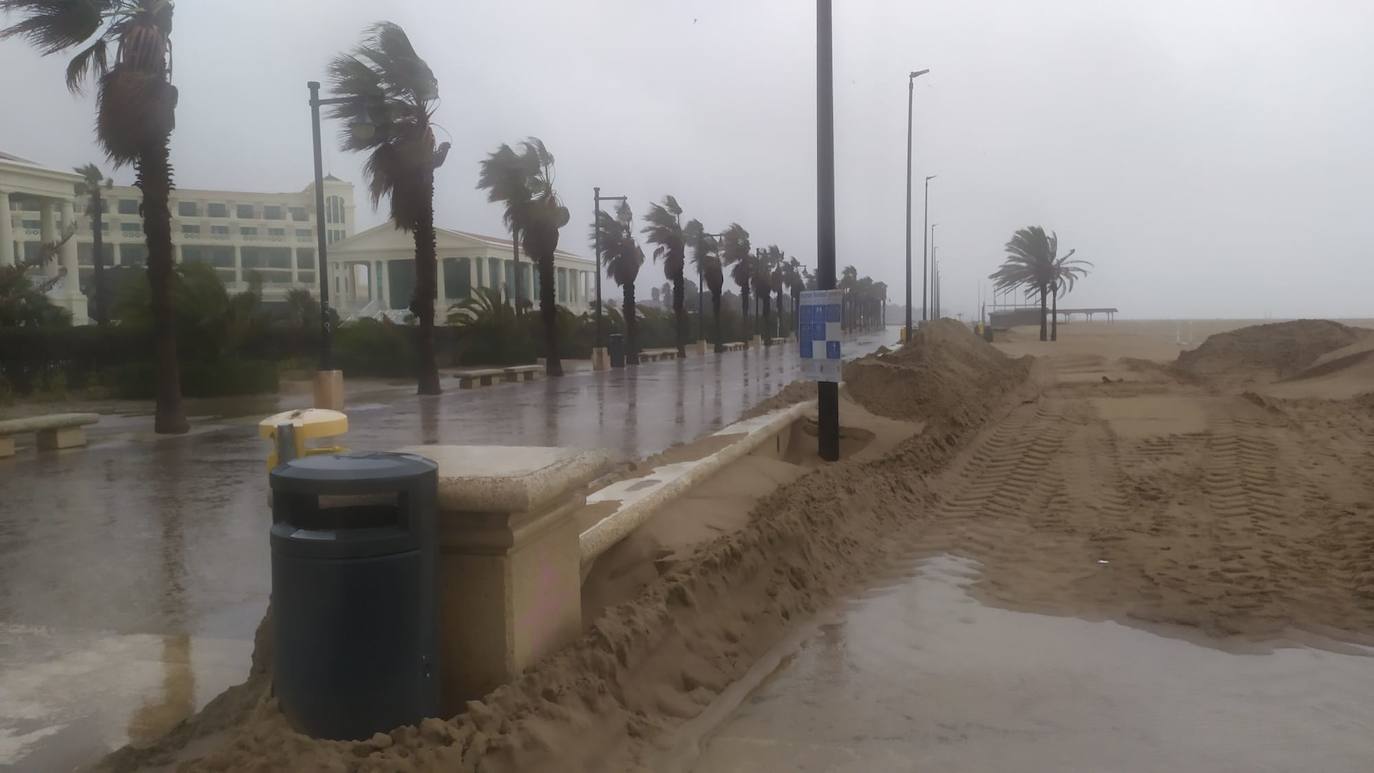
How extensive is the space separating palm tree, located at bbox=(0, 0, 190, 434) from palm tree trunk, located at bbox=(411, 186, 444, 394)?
8.55m

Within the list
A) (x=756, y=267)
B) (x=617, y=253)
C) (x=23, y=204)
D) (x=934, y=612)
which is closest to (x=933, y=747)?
(x=934, y=612)

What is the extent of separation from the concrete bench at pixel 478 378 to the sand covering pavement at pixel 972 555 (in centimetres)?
1458

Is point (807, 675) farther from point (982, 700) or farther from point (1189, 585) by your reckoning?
point (1189, 585)

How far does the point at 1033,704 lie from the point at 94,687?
4.09 meters

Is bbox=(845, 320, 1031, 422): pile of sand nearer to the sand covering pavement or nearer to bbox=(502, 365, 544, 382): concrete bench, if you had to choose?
the sand covering pavement

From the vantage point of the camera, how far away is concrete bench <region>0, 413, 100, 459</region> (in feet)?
45.6

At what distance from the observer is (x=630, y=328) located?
43000 mm

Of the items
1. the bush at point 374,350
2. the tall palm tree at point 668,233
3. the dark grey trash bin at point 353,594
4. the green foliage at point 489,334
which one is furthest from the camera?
the tall palm tree at point 668,233

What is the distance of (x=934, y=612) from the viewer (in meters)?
5.84

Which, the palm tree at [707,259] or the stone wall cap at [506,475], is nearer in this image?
the stone wall cap at [506,475]

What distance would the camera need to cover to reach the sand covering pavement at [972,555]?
3.52 metres

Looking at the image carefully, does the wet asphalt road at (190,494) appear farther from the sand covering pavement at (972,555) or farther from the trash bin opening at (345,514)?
the trash bin opening at (345,514)

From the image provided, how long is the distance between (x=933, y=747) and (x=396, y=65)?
2340 centimetres

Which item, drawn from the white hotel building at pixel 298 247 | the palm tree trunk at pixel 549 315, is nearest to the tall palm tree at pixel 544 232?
the palm tree trunk at pixel 549 315
